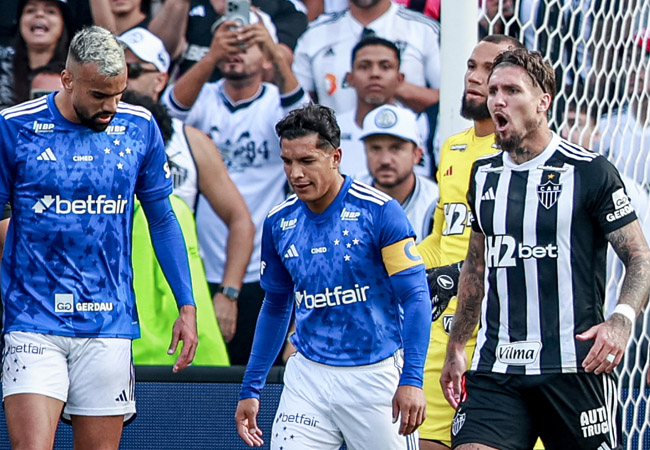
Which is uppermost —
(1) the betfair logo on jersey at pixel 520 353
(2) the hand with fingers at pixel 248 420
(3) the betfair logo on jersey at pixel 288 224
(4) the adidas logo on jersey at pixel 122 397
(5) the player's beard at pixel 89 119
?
(5) the player's beard at pixel 89 119

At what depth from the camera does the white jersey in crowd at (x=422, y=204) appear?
23.3 ft

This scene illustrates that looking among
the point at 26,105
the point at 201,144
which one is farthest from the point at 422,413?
the point at 201,144

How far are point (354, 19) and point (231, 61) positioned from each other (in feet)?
2.67

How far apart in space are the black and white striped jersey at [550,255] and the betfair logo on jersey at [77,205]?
143cm

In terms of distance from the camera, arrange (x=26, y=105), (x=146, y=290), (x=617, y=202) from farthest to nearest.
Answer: (x=146, y=290) → (x=26, y=105) → (x=617, y=202)

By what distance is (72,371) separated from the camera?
168 inches

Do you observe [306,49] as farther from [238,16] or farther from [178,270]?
[178,270]

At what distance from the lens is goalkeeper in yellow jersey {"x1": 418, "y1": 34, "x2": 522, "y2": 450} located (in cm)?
512

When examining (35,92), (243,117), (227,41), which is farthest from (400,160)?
(35,92)

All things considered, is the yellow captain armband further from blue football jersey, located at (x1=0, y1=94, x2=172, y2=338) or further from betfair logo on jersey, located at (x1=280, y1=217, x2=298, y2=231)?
blue football jersey, located at (x1=0, y1=94, x2=172, y2=338)

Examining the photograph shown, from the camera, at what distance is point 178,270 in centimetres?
455

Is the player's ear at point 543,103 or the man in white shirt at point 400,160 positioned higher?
the player's ear at point 543,103

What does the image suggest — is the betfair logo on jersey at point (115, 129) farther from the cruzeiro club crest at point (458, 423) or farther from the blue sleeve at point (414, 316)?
the cruzeiro club crest at point (458, 423)

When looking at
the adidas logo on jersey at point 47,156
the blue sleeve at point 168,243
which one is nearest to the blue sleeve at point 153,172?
the blue sleeve at point 168,243
